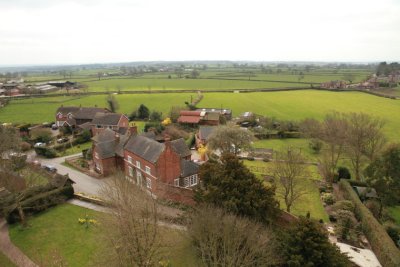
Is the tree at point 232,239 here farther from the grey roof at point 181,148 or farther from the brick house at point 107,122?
the brick house at point 107,122

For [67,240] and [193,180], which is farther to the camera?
[193,180]

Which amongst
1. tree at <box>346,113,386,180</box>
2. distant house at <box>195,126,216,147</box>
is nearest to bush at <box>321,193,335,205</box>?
tree at <box>346,113,386,180</box>

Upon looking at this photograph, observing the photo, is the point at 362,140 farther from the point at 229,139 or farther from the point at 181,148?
the point at 181,148

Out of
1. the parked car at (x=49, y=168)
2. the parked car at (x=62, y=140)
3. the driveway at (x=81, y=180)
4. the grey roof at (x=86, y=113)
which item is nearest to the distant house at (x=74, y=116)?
the grey roof at (x=86, y=113)

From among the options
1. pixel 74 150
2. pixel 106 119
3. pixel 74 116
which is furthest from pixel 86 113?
pixel 74 150

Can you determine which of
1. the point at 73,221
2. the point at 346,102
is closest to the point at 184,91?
the point at 346,102

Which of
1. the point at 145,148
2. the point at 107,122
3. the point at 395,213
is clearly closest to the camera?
the point at 395,213
